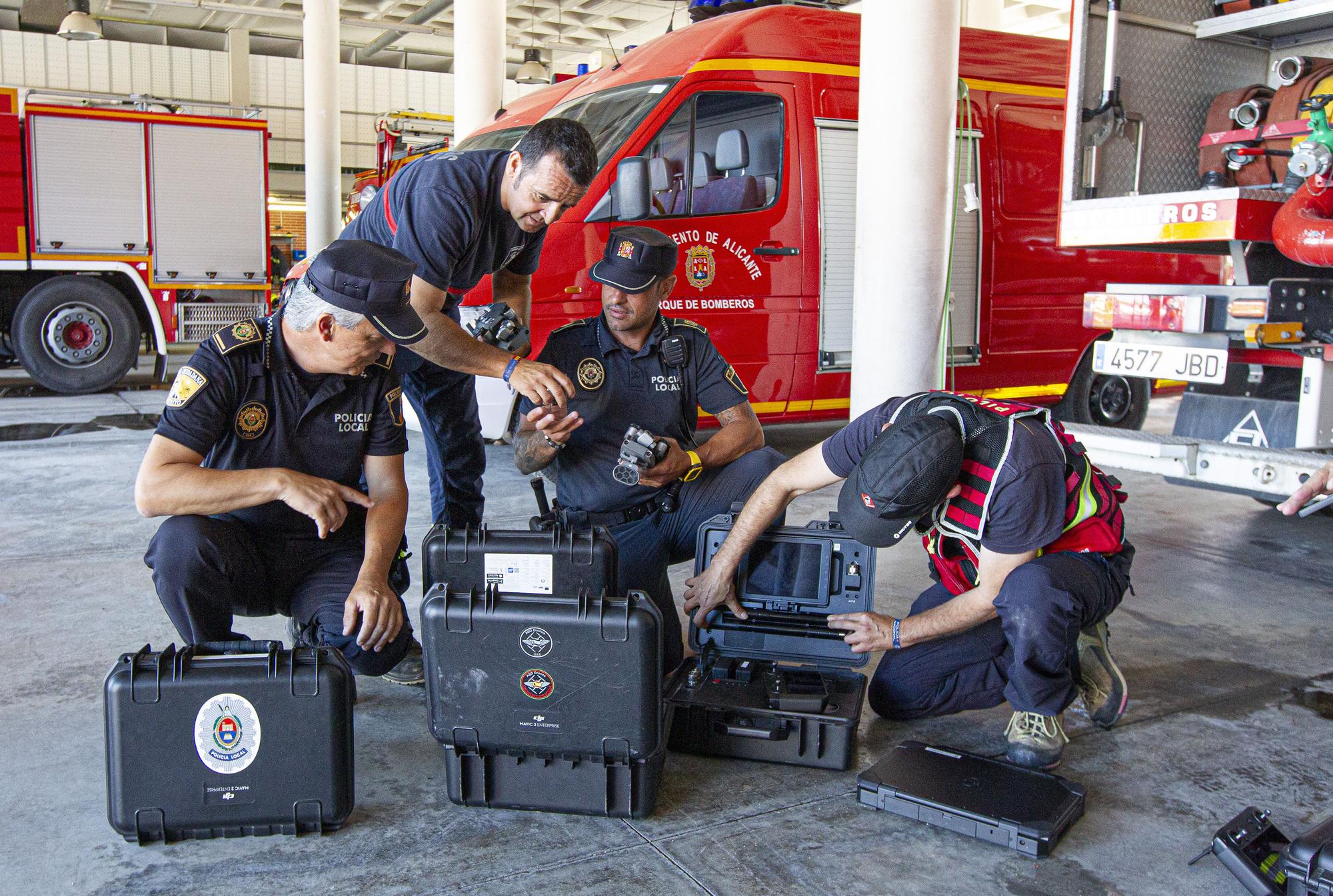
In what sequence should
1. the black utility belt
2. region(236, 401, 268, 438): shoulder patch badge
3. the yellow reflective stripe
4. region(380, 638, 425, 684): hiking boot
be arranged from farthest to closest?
the yellow reflective stripe → the black utility belt → region(380, 638, 425, 684): hiking boot → region(236, 401, 268, 438): shoulder patch badge

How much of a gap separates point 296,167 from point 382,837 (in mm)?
24685

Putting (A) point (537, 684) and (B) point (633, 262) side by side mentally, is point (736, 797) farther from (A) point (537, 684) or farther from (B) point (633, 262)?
(B) point (633, 262)

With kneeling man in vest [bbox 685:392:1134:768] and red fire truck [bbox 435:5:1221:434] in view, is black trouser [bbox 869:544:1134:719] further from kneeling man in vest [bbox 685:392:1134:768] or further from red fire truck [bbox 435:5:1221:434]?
red fire truck [bbox 435:5:1221:434]

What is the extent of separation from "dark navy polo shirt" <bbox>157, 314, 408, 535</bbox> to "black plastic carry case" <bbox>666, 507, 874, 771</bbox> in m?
0.93

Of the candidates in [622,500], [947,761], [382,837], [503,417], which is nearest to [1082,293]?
[503,417]

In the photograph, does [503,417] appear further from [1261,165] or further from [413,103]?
[413,103]

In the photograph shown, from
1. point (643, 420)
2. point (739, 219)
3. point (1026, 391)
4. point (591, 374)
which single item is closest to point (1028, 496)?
point (643, 420)

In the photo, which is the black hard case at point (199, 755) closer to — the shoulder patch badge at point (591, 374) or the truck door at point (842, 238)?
the shoulder patch badge at point (591, 374)

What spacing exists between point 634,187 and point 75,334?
704cm

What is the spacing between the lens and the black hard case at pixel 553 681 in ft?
7.20

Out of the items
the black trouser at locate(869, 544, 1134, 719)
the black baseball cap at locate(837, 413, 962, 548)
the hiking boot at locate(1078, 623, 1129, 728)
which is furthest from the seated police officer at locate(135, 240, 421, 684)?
the hiking boot at locate(1078, 623, 1129, 728)

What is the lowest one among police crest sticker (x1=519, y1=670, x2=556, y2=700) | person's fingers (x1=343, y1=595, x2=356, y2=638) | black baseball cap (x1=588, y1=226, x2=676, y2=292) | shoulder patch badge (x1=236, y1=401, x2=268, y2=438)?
police crest sticker (x1=519, y1=670, x2=556, y2=700)

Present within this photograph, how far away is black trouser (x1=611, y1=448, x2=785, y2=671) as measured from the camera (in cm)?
335

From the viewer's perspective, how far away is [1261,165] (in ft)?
15.5
